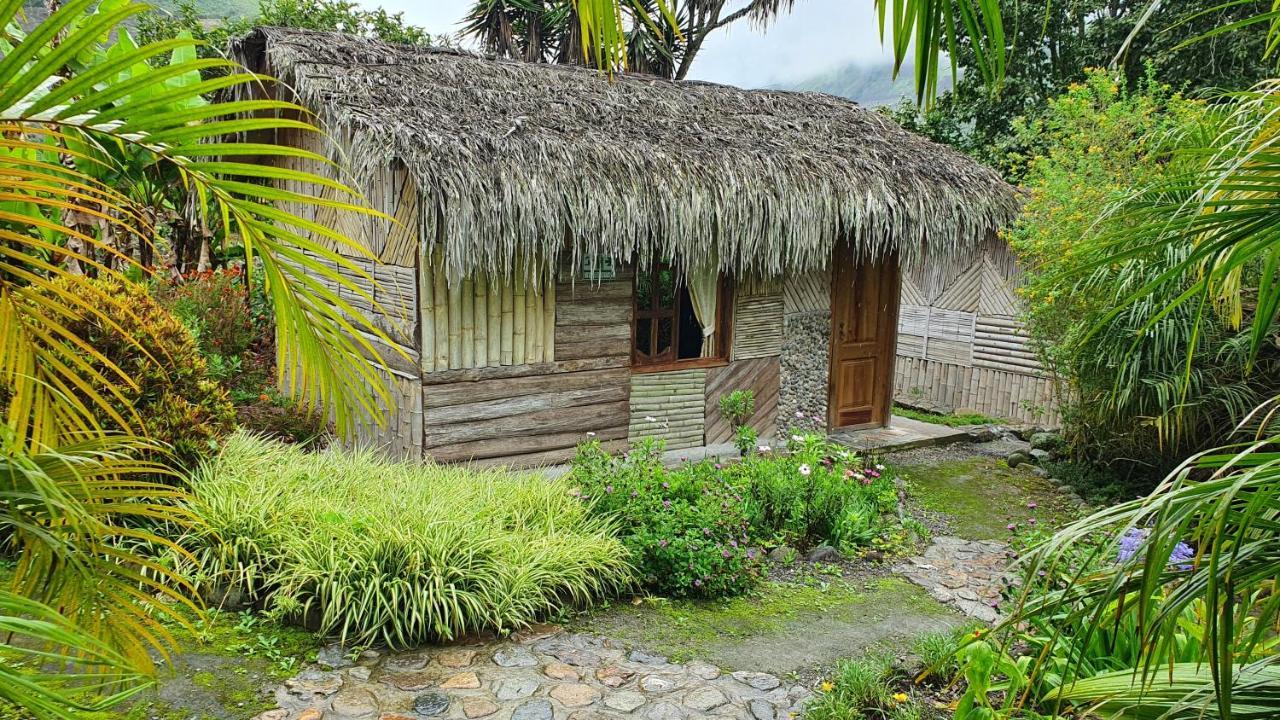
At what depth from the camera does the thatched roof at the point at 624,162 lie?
6.54 meters

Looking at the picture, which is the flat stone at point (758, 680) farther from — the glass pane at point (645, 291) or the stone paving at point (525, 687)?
the glass pane at point (645, 291)

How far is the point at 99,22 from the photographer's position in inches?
53.8

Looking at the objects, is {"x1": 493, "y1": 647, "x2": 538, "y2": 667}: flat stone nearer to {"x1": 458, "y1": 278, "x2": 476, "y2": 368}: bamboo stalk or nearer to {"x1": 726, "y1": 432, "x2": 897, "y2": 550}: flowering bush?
{"x1": 726, "y1": 432, "x2": 897, "y2": 550}: flowering bush

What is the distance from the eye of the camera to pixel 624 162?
7.16 m

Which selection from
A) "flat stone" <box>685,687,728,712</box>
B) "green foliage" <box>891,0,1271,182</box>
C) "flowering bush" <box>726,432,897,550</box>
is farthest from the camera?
"green foliage" <box>891,0,1271,182</box>

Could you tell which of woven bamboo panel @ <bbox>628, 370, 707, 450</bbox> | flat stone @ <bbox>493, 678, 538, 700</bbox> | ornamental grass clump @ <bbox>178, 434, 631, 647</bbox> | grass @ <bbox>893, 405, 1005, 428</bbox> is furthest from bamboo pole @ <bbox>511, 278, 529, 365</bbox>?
grass @ <bbox>893, 405, 1005, 428</bbox>

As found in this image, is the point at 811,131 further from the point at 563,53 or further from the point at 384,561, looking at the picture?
the point at 563,53

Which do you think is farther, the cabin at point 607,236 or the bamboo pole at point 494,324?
the bamboo pole at point 494,324

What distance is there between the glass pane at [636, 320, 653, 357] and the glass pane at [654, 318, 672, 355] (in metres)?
0.17

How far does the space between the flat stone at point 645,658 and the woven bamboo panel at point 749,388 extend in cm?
419

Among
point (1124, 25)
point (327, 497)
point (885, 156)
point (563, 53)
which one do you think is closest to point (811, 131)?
point (885, 156)

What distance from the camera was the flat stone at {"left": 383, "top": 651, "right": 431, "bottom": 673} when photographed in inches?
174

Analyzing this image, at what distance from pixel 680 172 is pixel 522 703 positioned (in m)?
4.66

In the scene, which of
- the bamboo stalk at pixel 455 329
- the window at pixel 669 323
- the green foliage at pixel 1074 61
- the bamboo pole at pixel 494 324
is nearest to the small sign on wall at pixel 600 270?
the window at pixel 669 323
